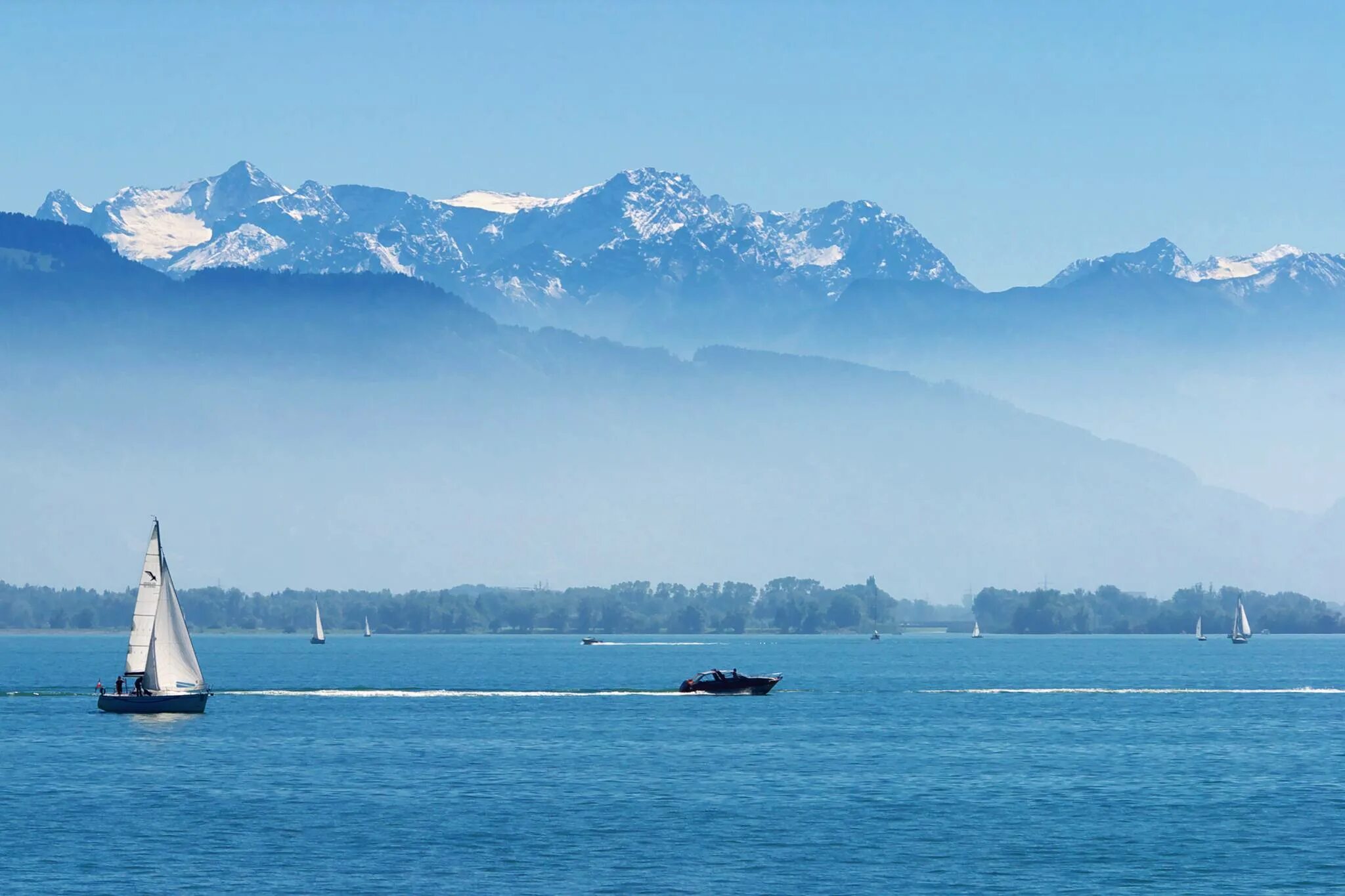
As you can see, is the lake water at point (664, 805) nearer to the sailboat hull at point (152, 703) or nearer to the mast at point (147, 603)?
the sailboat hull at point (152, 703)

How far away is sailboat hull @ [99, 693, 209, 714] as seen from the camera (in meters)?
162

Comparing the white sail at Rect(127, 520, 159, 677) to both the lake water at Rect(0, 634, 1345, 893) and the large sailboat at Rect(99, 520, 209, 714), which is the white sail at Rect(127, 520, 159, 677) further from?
the lake water at Rect(0, 634, 1345, 893)

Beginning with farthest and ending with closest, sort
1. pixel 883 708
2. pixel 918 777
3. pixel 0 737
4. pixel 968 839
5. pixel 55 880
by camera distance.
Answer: pixel 883 708, pixel 0 737, pixel 918 777, pixel 968 839, pixel 55 880

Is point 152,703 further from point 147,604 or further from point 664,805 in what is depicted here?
point 664,805

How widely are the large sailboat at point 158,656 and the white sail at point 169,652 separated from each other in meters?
0.05

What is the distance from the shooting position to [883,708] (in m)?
193

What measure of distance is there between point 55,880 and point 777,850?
3275cm

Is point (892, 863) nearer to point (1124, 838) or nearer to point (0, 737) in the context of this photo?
point (1124, 838)

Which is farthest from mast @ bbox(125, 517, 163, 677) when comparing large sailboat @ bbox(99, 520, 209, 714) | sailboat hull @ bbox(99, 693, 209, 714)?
sailboat hull @ bbox(99, 693, 209, 714)

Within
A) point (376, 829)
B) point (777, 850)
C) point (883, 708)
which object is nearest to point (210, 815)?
point (376, 829)

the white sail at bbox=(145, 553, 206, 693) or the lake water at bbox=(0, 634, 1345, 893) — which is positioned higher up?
the white sail at bbox=(145, 553, 206, 693)

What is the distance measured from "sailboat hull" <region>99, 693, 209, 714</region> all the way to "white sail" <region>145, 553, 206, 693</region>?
66 centimetres

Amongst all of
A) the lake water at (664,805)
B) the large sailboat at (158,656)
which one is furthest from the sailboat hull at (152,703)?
the lake water at (664,805)

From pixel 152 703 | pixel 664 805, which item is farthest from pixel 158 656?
pixel 664 805
